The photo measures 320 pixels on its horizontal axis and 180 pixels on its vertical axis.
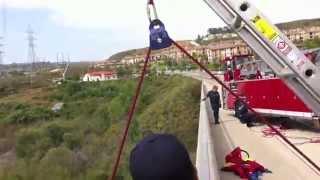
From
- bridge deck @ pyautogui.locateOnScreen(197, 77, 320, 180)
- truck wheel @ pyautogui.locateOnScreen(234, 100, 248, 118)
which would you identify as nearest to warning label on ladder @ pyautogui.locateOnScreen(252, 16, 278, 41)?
bridge deck @ pyautogui.locateOnScreen(197, 77, 320, 180)

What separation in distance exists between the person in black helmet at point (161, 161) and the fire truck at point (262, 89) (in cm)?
1068

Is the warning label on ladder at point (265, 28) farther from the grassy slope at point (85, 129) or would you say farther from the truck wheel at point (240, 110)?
the grassy slope at point (85, 129)

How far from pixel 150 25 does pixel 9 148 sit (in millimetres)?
57897

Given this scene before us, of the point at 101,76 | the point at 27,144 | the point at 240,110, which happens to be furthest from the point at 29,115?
the point at 240,110

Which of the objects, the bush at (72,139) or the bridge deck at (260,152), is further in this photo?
the bush at (72,139)

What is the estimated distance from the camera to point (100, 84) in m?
111

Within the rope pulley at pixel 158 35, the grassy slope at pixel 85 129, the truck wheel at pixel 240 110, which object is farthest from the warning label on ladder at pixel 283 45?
the grassy slope at pixel 85 129

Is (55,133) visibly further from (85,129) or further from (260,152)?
(260,152)

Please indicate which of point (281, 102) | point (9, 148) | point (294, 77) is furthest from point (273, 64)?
point (9, 148)

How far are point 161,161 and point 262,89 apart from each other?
58.2 feet

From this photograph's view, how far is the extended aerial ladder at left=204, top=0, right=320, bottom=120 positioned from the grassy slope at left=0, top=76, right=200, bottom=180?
53.2 feet

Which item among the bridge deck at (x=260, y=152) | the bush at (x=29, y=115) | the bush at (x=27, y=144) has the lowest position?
the bush at (x=29, y=115)

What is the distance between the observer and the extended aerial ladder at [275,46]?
5778 mm

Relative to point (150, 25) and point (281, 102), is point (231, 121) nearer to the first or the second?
point (281, 102)
